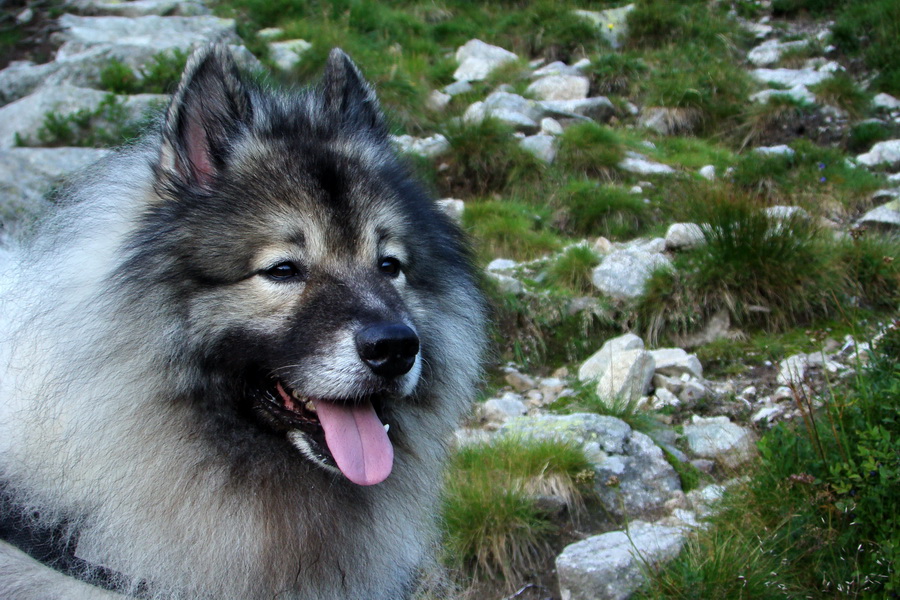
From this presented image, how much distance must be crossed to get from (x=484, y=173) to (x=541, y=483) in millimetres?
4347

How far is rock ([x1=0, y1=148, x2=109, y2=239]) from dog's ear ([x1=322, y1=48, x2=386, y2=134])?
3038mm

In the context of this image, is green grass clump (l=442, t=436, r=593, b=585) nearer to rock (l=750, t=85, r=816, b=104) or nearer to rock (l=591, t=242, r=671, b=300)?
rock (l=591, t=242, r=671, b=300)

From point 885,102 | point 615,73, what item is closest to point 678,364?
point 615,73

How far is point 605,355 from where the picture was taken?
4.61 meters

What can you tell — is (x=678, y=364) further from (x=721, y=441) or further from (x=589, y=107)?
(x=589, y=107)

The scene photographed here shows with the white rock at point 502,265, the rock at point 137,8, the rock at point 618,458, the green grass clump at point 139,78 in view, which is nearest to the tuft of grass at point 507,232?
the white rock at point 502,265

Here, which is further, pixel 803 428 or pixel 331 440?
pixel 803 428

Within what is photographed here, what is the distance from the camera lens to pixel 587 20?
414 inches

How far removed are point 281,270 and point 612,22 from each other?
9841 millimetres

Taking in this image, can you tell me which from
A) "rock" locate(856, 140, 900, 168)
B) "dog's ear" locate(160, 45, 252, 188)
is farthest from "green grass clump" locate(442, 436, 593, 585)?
"rock" locate(856, 140, 900, 168)

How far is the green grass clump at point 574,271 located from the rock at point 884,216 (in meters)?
2.20

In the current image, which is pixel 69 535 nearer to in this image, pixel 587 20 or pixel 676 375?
pixel 676 375

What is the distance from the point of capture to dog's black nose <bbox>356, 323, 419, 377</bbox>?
192cm

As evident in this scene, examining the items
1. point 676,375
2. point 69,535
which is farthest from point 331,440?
point 676,375
